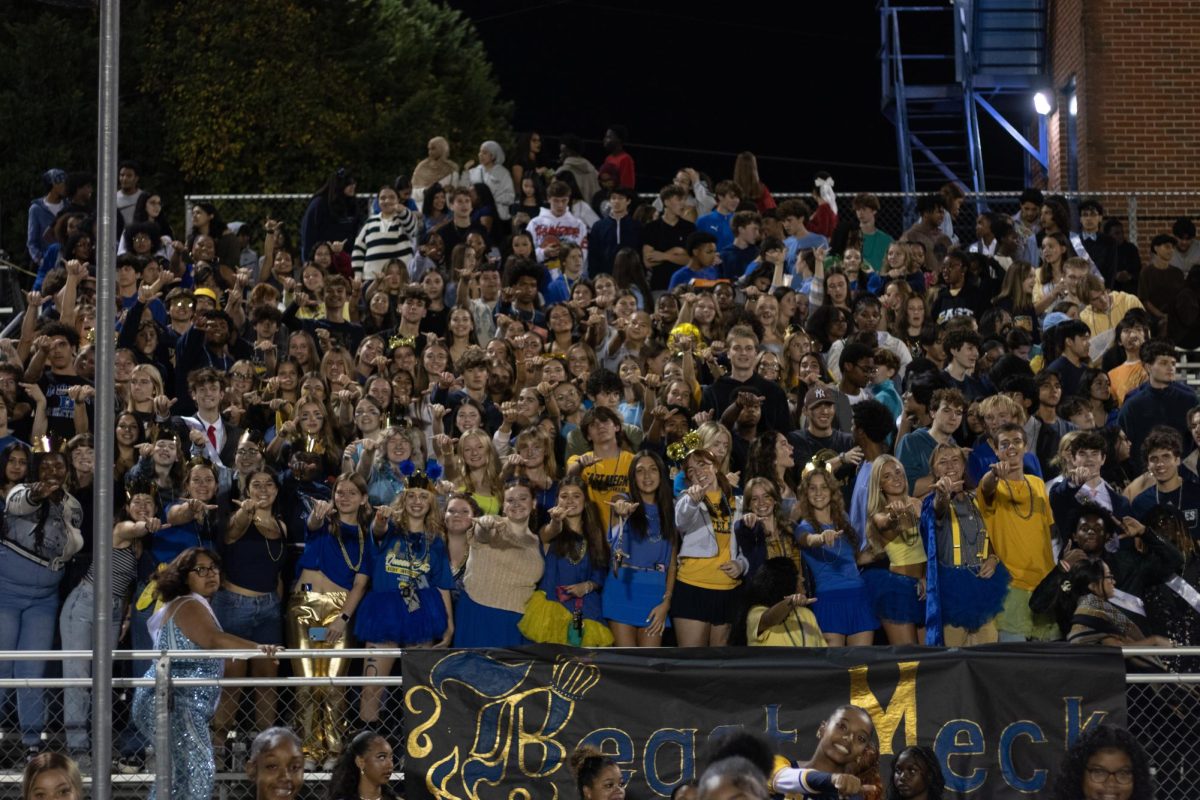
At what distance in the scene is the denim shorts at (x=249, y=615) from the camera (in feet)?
36.3

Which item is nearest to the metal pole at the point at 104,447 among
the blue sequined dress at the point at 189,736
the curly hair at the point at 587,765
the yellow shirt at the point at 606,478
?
the curly hair at the point at 587,765

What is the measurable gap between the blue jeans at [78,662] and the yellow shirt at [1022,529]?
4.95 meters

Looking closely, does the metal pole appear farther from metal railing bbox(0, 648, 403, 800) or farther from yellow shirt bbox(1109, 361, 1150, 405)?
yellow shirt bbox(1109, 361, 1150, 405)

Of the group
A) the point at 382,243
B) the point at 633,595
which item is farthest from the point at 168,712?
the point at 382,243

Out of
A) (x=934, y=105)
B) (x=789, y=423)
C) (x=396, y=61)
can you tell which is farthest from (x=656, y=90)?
(x=789, y=423)

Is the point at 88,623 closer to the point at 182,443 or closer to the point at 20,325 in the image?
the point at 182,443

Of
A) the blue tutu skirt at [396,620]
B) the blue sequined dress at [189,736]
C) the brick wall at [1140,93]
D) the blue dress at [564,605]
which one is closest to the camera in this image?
the blue sequined dress at [189,736]

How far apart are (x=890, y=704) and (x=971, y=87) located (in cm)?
1479

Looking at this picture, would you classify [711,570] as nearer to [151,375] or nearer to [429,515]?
[429,515]

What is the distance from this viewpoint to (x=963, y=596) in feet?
36.3

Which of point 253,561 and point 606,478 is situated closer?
point 253,561

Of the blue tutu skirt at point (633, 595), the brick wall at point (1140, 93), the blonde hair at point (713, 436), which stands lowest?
the blue tutu skirt at point (633, 595)

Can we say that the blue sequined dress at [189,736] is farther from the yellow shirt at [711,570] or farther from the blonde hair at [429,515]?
the yellow shirt at [711,570]

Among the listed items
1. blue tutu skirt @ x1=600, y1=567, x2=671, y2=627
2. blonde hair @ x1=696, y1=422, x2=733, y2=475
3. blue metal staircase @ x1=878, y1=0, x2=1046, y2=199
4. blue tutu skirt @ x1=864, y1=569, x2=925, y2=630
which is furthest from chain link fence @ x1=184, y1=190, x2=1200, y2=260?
blue tutu skirt @ x1=600, y1=567, x2=671, y2=627
